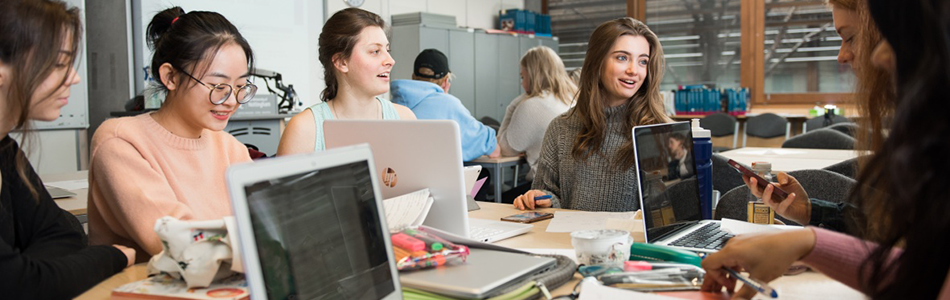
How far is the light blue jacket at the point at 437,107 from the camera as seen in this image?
170 inches

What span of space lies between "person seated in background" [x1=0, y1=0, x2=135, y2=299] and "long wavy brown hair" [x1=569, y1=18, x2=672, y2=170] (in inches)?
58.1

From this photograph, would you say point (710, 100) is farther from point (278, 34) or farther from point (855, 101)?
point (855, 101)

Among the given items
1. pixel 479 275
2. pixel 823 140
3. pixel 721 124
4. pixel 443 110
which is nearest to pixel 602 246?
pixel 479 275

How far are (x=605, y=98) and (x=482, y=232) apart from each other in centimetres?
86

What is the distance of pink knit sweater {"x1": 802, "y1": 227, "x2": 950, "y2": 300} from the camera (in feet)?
3.82

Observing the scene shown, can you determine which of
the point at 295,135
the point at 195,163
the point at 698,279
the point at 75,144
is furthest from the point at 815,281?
the point at 75,144

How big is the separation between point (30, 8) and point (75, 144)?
14.2ft

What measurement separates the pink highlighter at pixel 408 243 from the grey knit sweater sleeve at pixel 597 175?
1091 mm

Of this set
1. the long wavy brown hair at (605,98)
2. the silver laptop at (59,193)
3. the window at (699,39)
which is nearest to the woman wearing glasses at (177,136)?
the silver laptop at (59,193)

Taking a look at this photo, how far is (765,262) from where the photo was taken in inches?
46.9

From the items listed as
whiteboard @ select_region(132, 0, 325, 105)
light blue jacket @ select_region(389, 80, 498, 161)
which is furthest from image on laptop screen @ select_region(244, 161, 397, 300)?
whiteboard @ select_region(132, 0, 325, 105)

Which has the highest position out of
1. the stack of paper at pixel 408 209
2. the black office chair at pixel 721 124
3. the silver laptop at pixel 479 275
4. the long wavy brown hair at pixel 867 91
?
the long wavy brown hair at pixel 867 91

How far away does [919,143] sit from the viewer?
30.5 inches

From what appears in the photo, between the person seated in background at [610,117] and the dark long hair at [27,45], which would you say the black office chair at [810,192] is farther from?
the dark long hair at [27,45]
